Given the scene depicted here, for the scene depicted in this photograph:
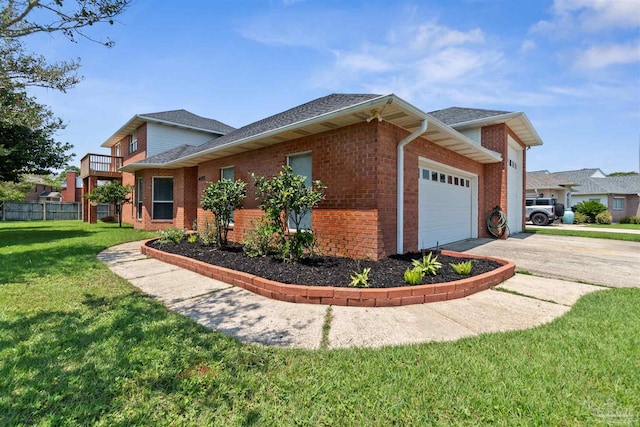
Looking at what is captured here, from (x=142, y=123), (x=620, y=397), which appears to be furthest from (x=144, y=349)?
(x=142, y=123)

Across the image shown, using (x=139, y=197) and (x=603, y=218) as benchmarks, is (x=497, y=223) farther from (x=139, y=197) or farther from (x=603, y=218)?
(x=603, y=218)

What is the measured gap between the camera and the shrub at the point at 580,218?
2134 cm

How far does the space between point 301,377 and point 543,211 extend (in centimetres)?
2193

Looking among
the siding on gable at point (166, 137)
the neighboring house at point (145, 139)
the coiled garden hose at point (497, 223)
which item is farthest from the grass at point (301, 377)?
the siding on gable at point (166, 137)

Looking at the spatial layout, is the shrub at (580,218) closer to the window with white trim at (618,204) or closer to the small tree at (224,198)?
the window with white trim at (618,204)

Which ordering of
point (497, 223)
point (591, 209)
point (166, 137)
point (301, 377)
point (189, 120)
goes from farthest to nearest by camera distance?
point (591, 209) → point (189, 120) → point (166, 137) → point (497, 223) → point (301, 377)

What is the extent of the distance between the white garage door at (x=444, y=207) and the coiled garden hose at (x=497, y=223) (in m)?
0.80

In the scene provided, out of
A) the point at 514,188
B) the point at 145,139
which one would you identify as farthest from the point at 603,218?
the point at 145,139

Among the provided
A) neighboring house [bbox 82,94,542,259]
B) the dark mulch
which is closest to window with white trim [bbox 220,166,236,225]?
neighboring house [bbox 82,94,542,259]

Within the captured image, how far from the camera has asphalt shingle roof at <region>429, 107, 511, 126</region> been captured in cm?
1071

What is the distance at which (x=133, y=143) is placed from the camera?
59.5 ft

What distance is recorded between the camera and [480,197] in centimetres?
1073

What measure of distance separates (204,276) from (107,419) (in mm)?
3725

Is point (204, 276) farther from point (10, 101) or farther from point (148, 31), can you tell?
point (10, 101)
